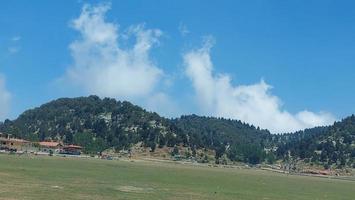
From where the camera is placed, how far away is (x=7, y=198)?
37875mm

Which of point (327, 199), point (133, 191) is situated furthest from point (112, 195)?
point (327, 199)

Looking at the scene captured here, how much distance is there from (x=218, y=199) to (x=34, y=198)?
1669 centimetres

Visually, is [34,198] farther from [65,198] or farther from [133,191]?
[133,191]

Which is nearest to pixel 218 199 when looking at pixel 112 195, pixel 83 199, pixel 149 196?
pixel 149 196

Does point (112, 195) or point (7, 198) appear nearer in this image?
point (7, 198)

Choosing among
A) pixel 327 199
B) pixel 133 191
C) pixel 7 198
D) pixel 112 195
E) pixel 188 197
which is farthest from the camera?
pixel 327 199

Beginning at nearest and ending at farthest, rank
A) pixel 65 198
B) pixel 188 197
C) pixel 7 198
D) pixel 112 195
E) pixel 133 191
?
pixel 7 198
pixel 65 198
pixel 112 195
pixel 188 197
pixel 133 191

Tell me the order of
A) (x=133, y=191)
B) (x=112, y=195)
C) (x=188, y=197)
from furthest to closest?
(x=133, y=191)
(x=188, y=197)
(x=112, y=195)

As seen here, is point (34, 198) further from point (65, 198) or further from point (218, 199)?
point (218, 199)

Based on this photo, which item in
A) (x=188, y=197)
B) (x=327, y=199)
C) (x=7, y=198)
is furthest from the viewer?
(x=327, y=199)

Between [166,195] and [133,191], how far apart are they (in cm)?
385

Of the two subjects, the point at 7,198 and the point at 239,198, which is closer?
the point at 7,198

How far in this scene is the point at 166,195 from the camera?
50219 mm

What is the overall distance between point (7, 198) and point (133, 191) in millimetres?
16438
